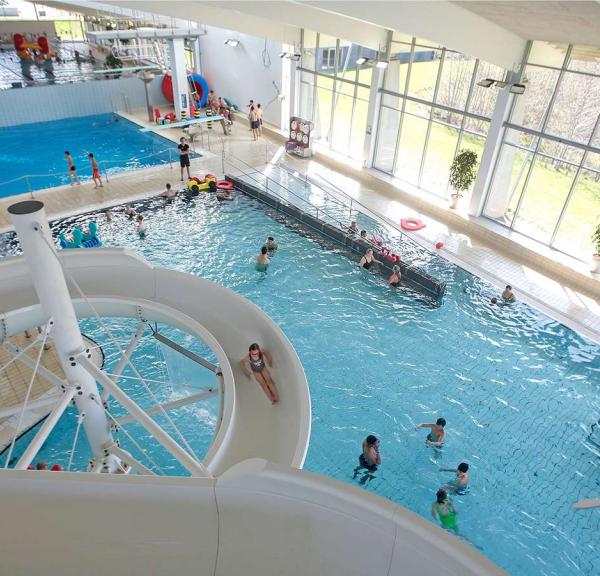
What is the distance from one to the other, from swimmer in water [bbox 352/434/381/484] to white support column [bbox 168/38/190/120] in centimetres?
1609

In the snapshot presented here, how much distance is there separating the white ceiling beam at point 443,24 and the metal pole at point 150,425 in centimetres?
791

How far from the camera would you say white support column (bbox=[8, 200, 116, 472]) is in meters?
3.96

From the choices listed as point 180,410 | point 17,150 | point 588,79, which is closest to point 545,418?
point 180,410

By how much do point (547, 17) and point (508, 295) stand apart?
5288 millimetres

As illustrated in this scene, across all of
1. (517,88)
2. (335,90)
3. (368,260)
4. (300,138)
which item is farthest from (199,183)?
→ (517,88)

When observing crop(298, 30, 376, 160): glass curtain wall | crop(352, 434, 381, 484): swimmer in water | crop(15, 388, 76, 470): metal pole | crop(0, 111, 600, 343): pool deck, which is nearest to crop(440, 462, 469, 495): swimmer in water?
crop(352, 434, 381, 484): swimmer in water

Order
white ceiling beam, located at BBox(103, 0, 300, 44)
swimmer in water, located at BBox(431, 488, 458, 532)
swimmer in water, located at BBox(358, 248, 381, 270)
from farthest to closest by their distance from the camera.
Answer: white ceiling beam, located at BBox(103, 0, 300, 44) < swimmer in water, located at BBox(358, 248, 381, 270) < swimmer in water, located at BBox(431, 488, 458, 532)

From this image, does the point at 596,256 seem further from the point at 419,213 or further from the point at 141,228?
the point at 141,228

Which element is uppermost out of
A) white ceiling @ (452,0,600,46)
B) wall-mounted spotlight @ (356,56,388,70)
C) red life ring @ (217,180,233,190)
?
white ceiling @ (452,0,600,46)

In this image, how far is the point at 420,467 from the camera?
Result: 7.27 m

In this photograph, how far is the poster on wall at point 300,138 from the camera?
17453 millimetres

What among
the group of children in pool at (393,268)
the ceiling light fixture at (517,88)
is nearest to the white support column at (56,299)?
the group of children in pool at (393,268)

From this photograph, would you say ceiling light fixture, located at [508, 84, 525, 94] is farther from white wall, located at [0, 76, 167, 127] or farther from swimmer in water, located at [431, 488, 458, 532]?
white wall, located at [0, 76, 167, 127]

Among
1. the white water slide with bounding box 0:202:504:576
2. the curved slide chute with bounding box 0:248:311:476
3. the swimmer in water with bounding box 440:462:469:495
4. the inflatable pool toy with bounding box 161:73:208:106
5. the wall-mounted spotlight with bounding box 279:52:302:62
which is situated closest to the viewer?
the white water slide with bounding box 0:202:504:576
